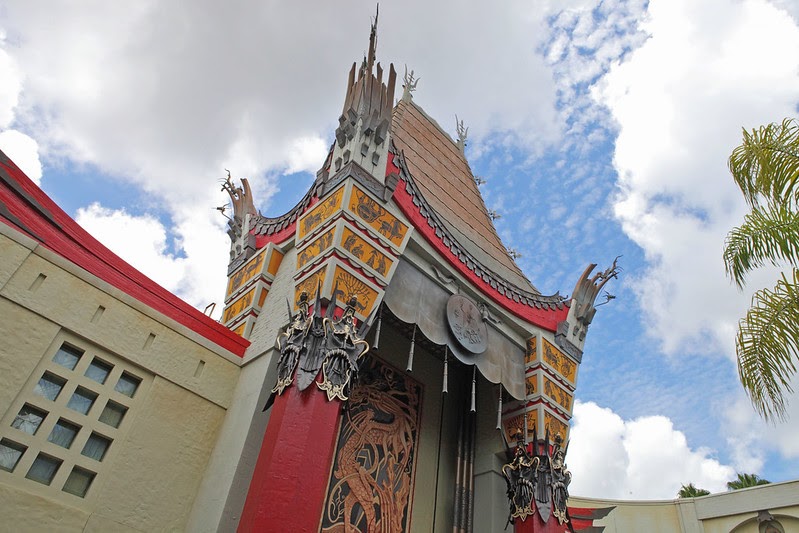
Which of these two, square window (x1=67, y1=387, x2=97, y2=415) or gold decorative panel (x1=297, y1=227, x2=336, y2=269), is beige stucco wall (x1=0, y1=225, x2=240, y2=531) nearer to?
square window (x1=67, y1=387, x2=97, y2=415)

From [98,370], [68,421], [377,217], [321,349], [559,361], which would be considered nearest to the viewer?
[68,421]

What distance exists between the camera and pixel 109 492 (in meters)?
6.63

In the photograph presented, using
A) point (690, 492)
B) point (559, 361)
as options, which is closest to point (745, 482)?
point (690, 492)

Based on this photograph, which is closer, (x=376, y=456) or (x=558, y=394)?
(x=376, y=456)

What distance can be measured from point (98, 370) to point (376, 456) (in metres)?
4.24

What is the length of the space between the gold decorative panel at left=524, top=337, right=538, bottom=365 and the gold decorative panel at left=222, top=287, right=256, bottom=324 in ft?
16.6

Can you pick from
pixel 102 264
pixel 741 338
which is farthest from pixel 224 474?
pixel 741 338

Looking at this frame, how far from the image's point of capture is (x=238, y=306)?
398 inches

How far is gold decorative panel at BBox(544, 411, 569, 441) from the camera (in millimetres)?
10078

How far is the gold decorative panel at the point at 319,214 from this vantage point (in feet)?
27.5

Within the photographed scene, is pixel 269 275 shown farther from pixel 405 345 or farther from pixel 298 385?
pixel 298 385

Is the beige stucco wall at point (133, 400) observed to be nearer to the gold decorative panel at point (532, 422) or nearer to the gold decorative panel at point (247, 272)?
the gold decorative panel at point (247, 272)

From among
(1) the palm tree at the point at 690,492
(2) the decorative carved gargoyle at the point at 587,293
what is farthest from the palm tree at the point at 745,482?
(2) the decorative carved gargoyle at the point at 587,293

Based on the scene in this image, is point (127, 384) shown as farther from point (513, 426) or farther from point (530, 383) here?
point (530, 383)
